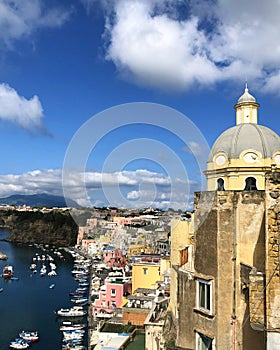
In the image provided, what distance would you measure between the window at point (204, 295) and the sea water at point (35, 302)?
2401 centimetres

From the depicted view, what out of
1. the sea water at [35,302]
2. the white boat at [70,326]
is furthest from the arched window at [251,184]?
the white boat at [70,326]

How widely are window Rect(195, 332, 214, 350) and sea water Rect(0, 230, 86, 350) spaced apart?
23651 millimetres

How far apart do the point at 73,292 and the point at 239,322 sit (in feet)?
132

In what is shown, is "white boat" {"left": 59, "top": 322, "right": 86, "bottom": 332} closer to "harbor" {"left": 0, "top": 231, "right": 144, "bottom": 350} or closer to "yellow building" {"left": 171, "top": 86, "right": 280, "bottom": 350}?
"harbor" {"left": 0, "top": 231, "right": 144, "bottom": 350}

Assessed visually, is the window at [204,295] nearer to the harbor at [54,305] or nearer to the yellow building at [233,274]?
the yellow building at [233,274]

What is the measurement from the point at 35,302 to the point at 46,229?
217 ft

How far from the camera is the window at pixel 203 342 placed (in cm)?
650

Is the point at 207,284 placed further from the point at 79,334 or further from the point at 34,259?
the point at 34,259

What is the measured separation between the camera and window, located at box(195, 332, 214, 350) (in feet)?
21.3

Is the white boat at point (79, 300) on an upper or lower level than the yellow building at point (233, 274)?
lower

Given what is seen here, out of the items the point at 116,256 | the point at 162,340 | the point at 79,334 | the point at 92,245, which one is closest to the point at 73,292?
the point at 116,256

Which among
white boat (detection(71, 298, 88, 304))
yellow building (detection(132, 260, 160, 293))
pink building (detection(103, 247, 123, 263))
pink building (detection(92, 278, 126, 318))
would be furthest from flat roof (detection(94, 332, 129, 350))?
pink building (detection(103, 247, 123, 263))

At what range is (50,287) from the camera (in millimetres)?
47344

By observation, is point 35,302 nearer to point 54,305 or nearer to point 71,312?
point 54,305
